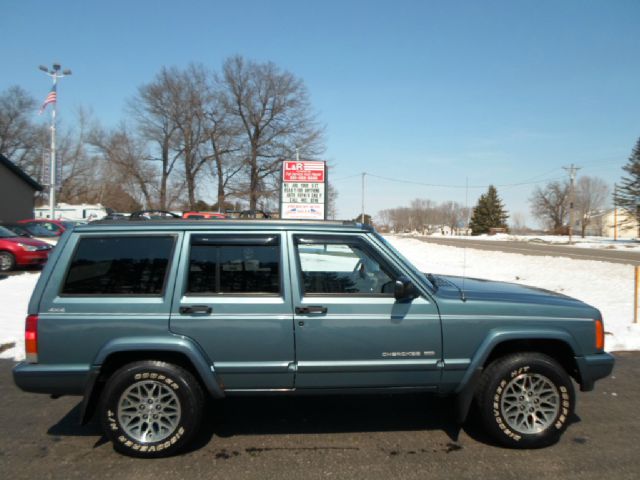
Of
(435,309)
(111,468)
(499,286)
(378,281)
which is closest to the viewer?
(111,468)

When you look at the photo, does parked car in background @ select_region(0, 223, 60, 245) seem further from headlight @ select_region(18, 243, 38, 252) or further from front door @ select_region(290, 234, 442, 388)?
front door @ select_region(290, 234, 442, 388)

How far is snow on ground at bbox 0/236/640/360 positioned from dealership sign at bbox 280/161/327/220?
5465mm

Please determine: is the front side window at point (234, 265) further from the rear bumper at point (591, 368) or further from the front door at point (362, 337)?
the rear bumper at point (591, 368)

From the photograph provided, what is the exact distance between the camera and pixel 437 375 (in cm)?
342

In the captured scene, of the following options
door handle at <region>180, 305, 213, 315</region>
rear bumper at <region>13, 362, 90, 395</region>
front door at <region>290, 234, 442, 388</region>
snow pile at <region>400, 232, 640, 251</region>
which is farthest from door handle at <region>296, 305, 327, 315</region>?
snow pile at <region>400, 232, 640, 251</region>

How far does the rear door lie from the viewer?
3293mm

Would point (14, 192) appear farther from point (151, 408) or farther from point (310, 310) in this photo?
point (310, 310)

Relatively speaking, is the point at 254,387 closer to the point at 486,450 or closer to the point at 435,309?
the point at 435,309

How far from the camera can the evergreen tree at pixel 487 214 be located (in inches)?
2965

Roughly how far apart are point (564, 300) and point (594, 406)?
1473 millimetres

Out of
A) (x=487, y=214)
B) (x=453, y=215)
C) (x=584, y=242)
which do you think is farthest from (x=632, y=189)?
(x=453, y=215)

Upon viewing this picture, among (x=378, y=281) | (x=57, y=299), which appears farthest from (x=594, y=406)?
(x=57, y=299)

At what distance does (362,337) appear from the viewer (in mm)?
3348

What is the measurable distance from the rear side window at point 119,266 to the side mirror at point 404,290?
1824 mm
